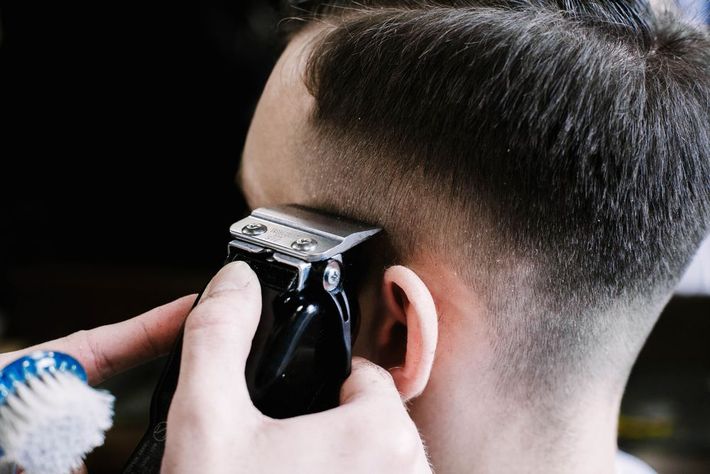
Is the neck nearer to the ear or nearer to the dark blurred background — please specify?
the ear

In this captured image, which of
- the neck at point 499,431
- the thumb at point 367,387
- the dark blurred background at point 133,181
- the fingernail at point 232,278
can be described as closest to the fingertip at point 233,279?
the fingernail at point 232,278

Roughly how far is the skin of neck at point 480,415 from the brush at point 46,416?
1.14 feet

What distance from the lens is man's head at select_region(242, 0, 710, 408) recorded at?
2.18ft

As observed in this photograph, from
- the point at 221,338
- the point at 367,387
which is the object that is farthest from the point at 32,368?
the point at 367,387

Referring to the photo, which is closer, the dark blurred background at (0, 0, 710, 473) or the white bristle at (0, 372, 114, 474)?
the white bristle at (0, 372, 114, 474)

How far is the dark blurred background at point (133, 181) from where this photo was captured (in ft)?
5.85

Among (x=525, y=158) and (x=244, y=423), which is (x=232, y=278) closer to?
(x=244, y=423)

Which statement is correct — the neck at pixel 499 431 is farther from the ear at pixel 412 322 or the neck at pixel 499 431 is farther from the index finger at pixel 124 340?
the index finger at pixel 124 340

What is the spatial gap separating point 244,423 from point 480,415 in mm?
320

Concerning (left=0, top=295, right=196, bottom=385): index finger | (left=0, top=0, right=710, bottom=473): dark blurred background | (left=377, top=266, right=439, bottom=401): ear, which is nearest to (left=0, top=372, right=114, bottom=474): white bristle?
(left=0, top=295, right=196, bottom=385): index finger

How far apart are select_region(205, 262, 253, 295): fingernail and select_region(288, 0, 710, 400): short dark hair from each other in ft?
0.51

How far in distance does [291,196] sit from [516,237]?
0.89 feet

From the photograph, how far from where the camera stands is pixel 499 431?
0.76 meters

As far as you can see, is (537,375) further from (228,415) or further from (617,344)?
(228,415)
